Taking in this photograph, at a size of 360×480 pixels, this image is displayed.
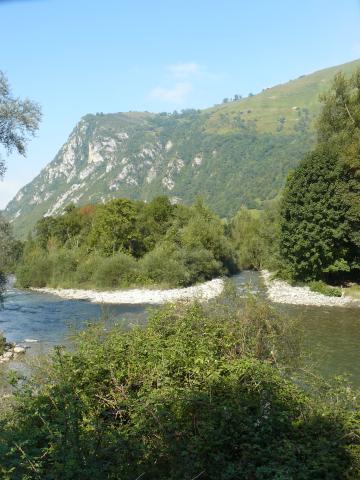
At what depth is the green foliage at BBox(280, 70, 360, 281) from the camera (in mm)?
36594

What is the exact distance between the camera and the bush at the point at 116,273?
50.3 meters

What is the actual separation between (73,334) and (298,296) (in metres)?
27.6

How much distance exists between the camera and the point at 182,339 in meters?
10.4

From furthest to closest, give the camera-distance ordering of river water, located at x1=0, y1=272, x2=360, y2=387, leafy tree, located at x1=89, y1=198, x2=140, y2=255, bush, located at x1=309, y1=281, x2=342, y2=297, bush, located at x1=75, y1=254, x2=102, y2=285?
1. leafy tree, located at x1=89, y1=198, x2=140, y2=255
2. bush, located at x1=75, y1=254, x2=102, y2=285
3. bush, located at x1=309, y1=281, x2=342, y2=297
4. river water, located at x1=0, y1=272, x2=360, y2=387

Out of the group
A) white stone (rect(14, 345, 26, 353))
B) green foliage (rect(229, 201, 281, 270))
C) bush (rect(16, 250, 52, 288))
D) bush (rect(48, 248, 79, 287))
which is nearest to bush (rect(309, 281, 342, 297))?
green foliage (rect(229, 201, 281, 270))

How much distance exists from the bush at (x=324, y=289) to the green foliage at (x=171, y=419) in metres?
26.8

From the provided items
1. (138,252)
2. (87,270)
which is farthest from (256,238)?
(87,270)

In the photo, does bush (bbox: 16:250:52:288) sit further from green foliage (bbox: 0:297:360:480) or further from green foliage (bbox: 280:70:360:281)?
green foliage (bbox: 0:297:360:480)

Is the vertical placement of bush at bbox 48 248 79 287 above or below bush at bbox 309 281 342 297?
above

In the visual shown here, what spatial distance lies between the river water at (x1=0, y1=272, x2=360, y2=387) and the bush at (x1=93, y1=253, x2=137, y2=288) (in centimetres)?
625

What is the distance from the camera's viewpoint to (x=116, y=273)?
5094 cm

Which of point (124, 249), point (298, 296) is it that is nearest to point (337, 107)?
point (298, 296)

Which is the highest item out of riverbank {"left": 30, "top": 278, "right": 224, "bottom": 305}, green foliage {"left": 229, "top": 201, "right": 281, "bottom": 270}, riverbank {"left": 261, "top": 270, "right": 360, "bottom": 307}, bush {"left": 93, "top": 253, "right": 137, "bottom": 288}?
green foliage {"left": 229, "top": 201, "right": 281, "bottom": 270}

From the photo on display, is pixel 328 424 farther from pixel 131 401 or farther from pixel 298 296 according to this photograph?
pixel 298 296
